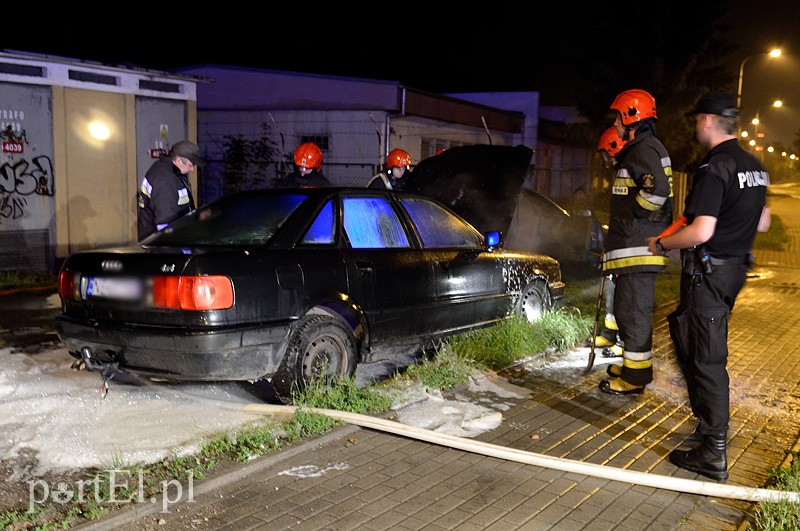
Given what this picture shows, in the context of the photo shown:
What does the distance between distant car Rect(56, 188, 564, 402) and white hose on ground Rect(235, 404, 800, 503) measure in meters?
0.42

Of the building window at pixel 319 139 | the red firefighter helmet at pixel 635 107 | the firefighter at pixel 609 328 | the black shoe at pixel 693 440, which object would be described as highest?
the building window at pixel 319 139

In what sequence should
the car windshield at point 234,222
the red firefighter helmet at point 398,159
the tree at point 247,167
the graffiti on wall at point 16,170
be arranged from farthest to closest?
1. the tree at point 247,167
2. the graffiti on wall at point 16,170
3. the red firefighter helmet at point 398,159
4. the car windshield at point 234,222

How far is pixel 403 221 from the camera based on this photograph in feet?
19.9

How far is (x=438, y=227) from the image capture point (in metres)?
6.42

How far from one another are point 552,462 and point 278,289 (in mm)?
1996

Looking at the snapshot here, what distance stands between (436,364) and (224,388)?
5.30 ft

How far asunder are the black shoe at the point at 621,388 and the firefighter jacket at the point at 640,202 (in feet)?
2.74

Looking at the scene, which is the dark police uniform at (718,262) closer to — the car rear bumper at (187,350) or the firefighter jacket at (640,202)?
the firefighter jacket at (640,202)

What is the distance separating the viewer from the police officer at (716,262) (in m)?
4.13

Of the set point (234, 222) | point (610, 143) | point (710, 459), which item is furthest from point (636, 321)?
point (234, 222)

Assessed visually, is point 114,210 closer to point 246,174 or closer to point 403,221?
point 246,174

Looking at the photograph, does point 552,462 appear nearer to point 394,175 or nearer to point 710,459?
point 710,459

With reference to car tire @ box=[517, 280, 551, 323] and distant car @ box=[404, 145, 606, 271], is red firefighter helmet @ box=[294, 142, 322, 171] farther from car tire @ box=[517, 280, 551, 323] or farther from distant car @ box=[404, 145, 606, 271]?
car tire @ box=[517, 280, 551, 323]

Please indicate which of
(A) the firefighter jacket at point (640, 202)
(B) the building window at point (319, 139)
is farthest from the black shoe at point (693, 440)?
(B) the building window at point (319, 139)
